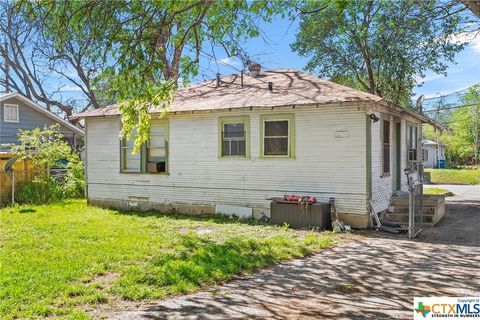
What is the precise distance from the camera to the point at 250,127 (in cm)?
1034

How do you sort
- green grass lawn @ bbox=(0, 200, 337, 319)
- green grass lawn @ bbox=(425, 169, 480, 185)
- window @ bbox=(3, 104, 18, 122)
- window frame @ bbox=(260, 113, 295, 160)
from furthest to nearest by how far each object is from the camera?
green grass lawn @ bbox=(425, 169, 480, 185) < window @ bbox=(3, 104, 18, 122) < window frame @ bbox=(260, 113, 295, 160) < green grass lawn @ bbox=(0, 200, 337, 319)

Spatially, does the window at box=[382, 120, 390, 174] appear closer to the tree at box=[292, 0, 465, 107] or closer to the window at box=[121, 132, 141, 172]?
the tree at box=[292, 0, 465, 107]

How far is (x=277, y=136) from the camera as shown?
33.1 feet

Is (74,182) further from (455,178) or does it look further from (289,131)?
(455,178)

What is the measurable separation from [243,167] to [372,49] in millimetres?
9962

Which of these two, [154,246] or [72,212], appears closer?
[154,246]

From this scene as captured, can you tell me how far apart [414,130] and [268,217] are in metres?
6.73

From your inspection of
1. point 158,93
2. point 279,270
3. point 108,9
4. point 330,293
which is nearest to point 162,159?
point 158,93

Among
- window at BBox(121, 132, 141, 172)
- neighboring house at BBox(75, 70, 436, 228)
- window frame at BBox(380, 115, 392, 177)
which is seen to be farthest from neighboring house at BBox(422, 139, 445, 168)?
window at BBox(121, 132, 141, 172)

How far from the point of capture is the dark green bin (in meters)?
9.00

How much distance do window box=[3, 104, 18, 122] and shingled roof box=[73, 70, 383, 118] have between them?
8912 millimetres

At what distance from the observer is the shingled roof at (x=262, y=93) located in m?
9.44

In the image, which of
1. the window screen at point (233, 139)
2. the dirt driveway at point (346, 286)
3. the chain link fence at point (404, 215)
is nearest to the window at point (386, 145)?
the chain link fence at point (404, 215)

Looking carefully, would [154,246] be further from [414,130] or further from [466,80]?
[466,80]
